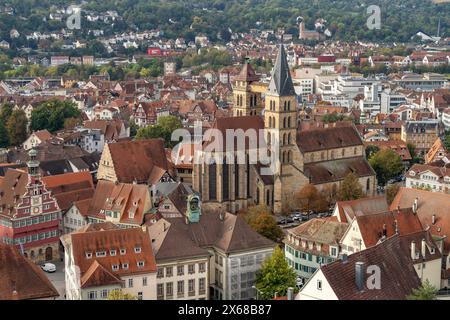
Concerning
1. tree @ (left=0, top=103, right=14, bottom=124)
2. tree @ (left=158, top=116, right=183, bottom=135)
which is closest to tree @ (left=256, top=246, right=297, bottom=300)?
tree @ (left=158, top=116, right=183, bottom=135)

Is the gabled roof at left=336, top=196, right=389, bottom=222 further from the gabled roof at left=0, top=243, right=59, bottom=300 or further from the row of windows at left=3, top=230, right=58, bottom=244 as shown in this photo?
the gabled roof at left=0, top=243, right=59, bottom=300

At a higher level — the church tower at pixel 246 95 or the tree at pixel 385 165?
the church tower at pixel 246 95

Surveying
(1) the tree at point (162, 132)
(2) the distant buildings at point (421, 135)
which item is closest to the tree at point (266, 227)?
(1) the tree at point (162, 132)

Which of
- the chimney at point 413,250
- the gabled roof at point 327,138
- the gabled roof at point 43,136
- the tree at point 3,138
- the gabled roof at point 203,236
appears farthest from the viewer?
the tree at point 3,138

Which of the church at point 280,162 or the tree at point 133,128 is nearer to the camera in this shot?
the church at point 280,162

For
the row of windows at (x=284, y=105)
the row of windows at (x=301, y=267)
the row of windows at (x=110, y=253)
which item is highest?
the row of windows at (x=284, y=105)

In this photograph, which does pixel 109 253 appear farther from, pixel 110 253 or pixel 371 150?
pixel 371 150

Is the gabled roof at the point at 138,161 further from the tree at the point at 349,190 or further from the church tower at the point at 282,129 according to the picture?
the tree at the point at 349,190

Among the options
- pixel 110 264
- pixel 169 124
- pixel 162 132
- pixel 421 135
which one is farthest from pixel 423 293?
pixel 421 135
